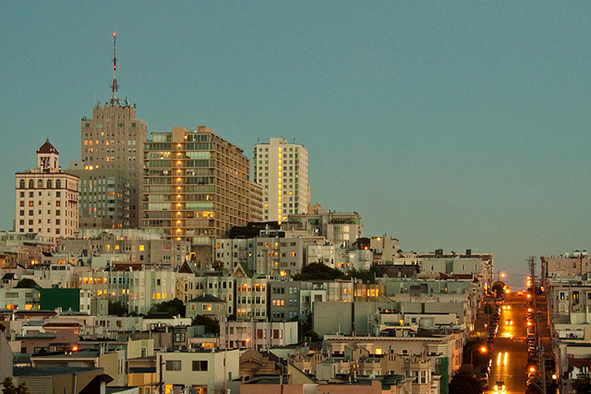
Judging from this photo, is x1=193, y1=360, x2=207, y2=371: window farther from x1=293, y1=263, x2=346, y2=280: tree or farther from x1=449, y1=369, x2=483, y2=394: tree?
x1=293, y1=263, x2=346, y2=280: tree

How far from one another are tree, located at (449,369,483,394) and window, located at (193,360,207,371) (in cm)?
3354

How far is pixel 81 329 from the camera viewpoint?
127 m

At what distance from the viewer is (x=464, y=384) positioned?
115 metres

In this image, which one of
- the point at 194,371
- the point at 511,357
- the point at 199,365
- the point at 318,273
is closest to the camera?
the point at 194,371

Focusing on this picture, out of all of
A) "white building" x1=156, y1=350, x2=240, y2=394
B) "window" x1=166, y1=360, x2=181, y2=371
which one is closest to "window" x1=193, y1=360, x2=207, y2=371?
"white building" x1=156, y1=350, x2=240, y2=394

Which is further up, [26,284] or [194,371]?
[26,284]

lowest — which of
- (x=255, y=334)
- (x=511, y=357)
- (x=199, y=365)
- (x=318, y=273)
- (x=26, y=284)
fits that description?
(x=511, y=357)

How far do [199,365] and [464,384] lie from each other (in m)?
35.0

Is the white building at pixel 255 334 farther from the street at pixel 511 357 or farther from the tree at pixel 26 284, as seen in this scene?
the tree at pixel 26 284

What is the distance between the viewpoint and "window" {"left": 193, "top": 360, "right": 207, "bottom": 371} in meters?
87.7

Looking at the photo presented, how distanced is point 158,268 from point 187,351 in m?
94.7

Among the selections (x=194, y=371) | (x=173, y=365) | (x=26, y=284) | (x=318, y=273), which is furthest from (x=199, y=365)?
(x=318, y=273)

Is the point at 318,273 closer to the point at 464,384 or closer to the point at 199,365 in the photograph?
the point at 464,384

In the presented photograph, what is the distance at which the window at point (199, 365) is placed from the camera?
87688mm
